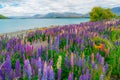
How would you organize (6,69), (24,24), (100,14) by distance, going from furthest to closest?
1. (24,24)
2. (100,14)
3. (6,69)

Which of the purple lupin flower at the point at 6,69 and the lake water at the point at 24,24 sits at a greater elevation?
the purple lupin flower at the point at 6,69

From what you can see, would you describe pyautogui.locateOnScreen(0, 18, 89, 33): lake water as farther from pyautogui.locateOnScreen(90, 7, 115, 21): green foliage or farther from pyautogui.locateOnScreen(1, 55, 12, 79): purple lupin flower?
pyautogui.locateOnScreen(1, 55, 12, 79): purple lupin flower

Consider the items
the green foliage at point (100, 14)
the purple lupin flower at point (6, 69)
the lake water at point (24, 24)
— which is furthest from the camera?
the lake water at point (24, 24)

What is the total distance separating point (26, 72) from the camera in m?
3.16

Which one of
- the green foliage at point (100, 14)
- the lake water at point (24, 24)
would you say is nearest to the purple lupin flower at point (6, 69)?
the lake water at point (24, 24)

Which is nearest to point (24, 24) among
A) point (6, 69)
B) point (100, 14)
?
point (100, 14)

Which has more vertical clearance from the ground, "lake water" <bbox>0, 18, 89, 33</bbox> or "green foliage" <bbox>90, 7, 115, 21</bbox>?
"green foliage" <bbox>90, 7, 115, 21</bbox>

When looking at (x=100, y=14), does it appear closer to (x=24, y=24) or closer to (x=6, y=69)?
(x=6, y=69)

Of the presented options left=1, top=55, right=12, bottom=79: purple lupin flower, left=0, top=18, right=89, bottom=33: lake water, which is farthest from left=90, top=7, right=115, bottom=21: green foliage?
left=1, top=55, right=12, bottom=79: purple lupin flower

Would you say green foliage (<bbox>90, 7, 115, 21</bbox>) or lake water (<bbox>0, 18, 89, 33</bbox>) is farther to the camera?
lake water (<bbox>0, 18, 89, 33</bbox>)

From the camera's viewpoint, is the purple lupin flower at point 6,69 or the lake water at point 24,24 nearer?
the purple lupin flower at point 6,69

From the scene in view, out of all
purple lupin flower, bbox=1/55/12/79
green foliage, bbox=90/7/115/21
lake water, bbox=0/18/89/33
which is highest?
purple lupin flower, bbox=1/55/12/79

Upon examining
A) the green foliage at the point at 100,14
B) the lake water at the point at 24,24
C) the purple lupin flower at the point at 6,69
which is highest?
the purple lupin flower at the point at 6,69

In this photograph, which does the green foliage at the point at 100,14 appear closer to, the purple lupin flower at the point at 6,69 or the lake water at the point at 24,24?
the lake water at the point at 24,24
